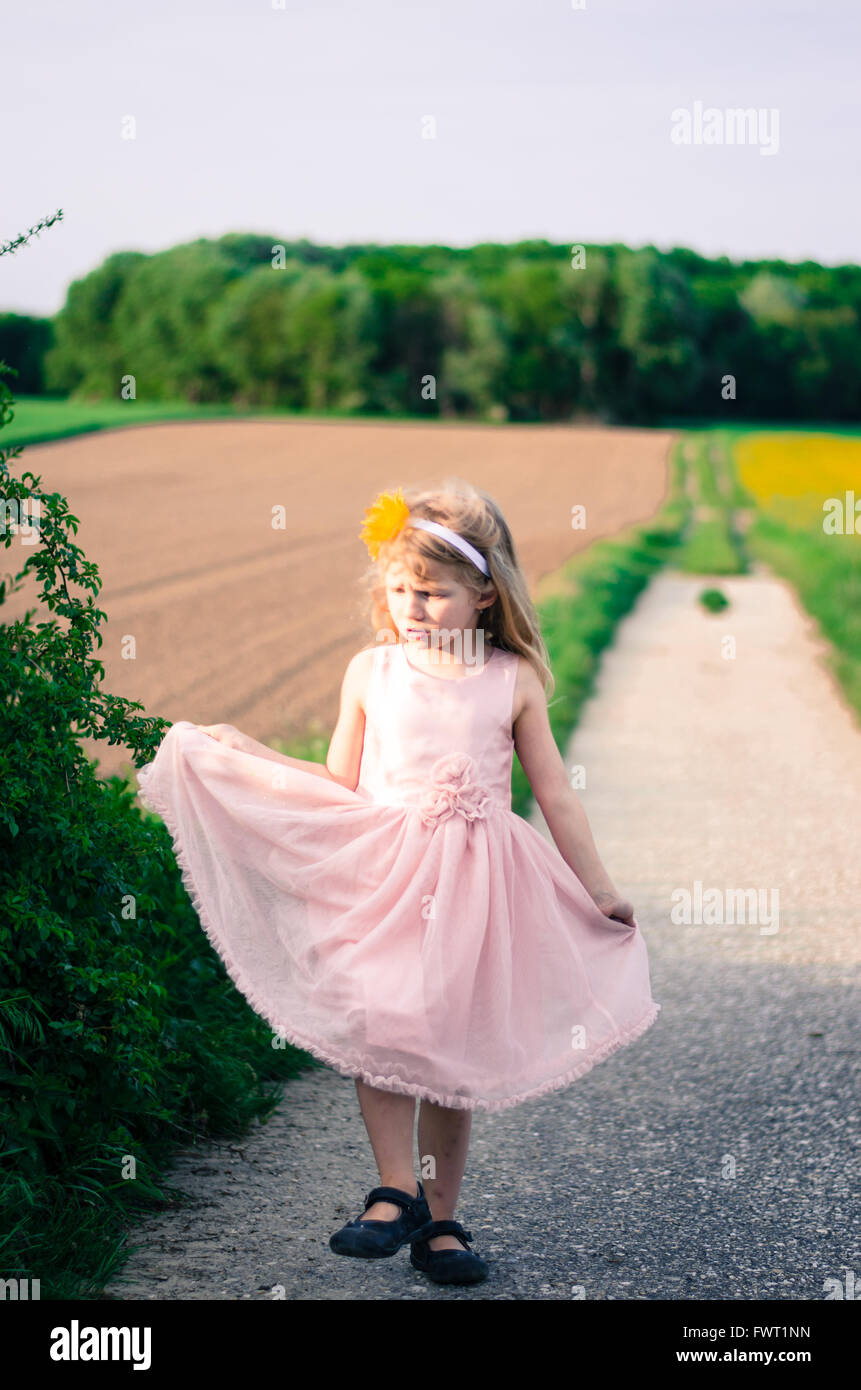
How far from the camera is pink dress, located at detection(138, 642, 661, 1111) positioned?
123 inches

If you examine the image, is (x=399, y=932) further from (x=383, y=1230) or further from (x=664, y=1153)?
(x=664, y=1153)

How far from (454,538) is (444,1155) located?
1387mm

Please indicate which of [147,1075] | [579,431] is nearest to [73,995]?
[147,1075]

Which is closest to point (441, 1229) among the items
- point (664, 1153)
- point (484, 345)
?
point (664, 1153)

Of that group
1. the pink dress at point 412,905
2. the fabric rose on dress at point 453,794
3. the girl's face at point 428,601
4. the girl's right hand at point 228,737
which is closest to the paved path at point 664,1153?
the pink dress at point 412,905

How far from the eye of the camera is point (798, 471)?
41625mm

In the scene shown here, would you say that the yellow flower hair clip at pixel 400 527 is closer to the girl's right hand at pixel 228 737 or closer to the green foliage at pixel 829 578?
the girl's right hand at pixel 228 737

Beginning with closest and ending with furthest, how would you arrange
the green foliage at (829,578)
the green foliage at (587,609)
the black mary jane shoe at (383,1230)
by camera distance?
1. the black mary jane shoe at (383,1230)
2. the green foliage at (587,609)
3. the green foliage at (829,578)

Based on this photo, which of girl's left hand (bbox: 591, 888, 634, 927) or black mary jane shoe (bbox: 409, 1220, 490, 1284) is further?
girl's left hand (bbox: 591, 888, 634, 927)

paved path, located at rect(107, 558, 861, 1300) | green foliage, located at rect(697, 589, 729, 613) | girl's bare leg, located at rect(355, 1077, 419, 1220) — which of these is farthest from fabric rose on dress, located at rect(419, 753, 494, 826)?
green foliage, located at rect(697, 589, 729, 613)

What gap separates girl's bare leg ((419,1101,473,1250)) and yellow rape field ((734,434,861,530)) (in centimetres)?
2229

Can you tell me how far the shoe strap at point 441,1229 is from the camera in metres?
3.24

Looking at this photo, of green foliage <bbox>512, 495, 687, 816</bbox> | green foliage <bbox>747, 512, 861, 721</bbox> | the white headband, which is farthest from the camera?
green foliage <bbox>747, 512, 861, 721</bbox>

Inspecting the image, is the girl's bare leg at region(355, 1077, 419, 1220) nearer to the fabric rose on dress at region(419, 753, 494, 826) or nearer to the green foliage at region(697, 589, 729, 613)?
the fabric rose on dress at region(419, 753, 494, 826)
